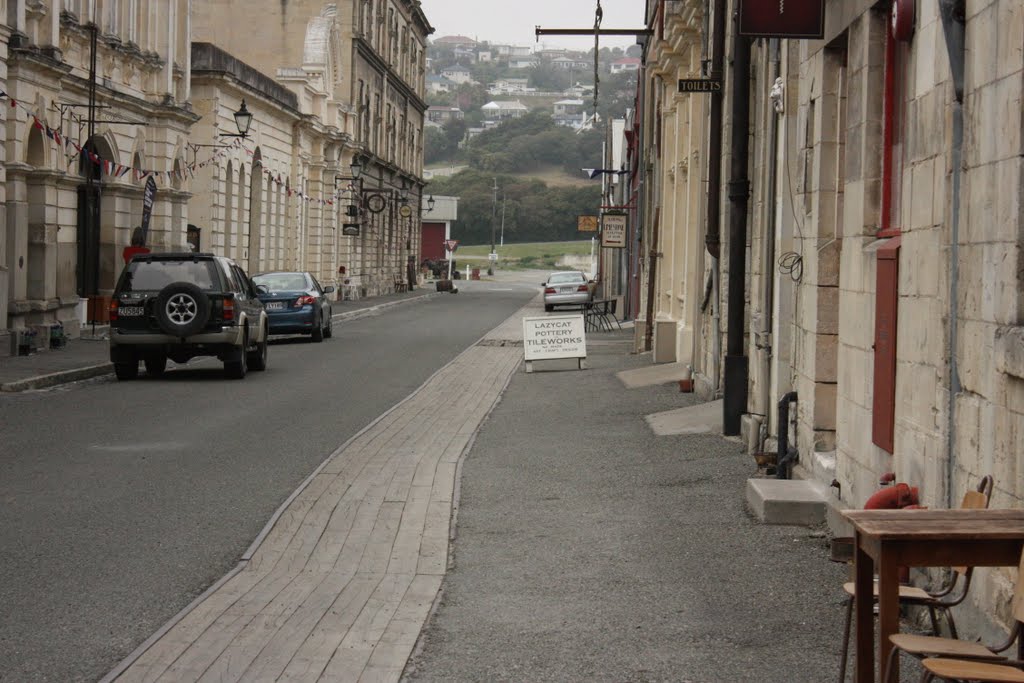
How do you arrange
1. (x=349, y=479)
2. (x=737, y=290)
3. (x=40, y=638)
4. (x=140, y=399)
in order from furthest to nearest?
(x=140, y=399), (x=737, y=290), (x=349, y=479), (x=40, y=638)

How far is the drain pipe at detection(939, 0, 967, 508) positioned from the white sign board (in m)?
17.2

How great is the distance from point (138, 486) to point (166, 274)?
33.3 feet

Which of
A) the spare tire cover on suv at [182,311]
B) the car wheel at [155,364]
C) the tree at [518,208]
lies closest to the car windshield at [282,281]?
the car wheel at [155,364]

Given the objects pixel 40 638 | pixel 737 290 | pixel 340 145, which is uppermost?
pixel 340 145

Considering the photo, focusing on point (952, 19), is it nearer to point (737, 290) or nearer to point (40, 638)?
point (40, 638)

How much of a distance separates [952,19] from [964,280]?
4.05ft

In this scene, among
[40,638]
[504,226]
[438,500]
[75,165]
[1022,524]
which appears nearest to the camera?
[1022,524]

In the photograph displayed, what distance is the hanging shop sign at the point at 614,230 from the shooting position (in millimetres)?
39438

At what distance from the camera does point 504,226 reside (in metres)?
154

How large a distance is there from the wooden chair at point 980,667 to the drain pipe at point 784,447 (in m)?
5.80

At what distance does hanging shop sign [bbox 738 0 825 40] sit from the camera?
991cm

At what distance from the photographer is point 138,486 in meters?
10.8

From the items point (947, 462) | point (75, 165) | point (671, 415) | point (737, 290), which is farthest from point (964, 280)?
point (75, 165)

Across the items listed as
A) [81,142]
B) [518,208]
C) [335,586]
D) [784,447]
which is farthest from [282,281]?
[518,208]
